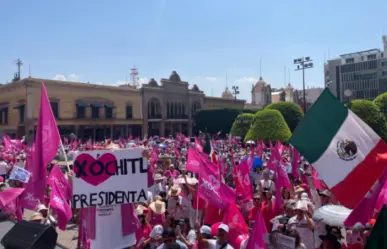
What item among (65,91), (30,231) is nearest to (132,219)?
(30,231)

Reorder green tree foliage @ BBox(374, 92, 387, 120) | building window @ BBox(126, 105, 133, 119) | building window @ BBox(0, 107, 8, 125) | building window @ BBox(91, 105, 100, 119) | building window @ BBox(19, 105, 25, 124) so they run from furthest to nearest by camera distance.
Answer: building window @ BBox(126, 105, 133, 119) < building window @ BBox(91, 105, 100, 119) < building window @ BBox(0, 107, 8, 125) < building window @ BBox(19, 105, 25, 124) < green tree foliage @ BBox(374, 92, 387, 120)

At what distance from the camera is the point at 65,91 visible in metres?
38.3

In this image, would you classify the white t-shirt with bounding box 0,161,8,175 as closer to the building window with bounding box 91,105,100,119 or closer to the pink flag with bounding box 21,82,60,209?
the pink flag with bounding box 21,82,60,209

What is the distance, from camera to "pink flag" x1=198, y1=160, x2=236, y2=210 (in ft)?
19.1

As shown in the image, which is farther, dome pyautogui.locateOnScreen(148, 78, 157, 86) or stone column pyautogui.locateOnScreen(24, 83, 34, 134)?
dome pyautogui.locateOnScreen(148, 78, 157, 86)

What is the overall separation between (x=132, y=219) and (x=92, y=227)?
19.1 inches

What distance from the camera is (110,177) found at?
4582 millimetres

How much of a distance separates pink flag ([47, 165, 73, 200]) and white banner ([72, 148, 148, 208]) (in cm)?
Answer: 205

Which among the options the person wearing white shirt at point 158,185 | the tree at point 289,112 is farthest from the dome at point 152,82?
the person wearing white shirt at point 158,185

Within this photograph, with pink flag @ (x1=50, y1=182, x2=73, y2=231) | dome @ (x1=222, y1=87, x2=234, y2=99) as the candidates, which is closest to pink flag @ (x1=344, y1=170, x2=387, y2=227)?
pink flag @ (x1=50, y1=182, x2=73, y2=231)

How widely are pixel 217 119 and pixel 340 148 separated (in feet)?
140

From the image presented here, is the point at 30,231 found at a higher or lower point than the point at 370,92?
lower

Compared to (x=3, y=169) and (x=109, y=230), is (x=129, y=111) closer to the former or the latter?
(x=3, y=169)

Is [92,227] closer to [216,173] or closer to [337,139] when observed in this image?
[216,173]
